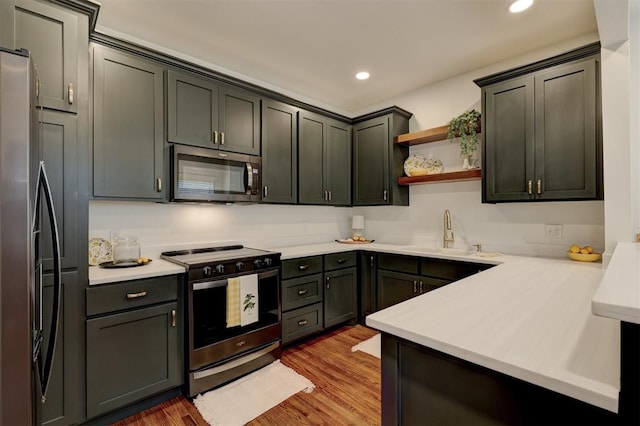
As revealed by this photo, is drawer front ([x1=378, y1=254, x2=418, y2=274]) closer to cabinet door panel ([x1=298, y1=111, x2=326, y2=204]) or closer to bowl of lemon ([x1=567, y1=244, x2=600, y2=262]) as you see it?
cabinet door panel ([x1=298, y1=111, x2=326, y2=204])

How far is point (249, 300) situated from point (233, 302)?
142 millimetres

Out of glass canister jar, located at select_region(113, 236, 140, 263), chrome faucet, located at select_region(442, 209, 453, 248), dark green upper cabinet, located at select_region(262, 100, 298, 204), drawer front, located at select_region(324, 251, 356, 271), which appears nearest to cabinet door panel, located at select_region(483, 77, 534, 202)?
chrome faucet, located at select_region(442, 209, 453, 248)

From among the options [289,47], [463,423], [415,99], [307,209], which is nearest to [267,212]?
[307,209]

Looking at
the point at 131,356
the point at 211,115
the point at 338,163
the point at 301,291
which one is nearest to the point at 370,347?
the point at 301,291

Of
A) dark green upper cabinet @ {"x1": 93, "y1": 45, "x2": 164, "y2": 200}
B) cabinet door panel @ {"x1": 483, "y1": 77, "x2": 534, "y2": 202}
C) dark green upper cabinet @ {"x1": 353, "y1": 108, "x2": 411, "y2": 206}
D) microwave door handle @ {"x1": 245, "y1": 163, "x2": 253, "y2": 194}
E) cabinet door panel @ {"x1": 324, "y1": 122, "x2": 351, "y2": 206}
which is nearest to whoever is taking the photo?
dark green upper cabinet @ {"x1": 93, "y1": 45, "x2": 164, "y2": 200}

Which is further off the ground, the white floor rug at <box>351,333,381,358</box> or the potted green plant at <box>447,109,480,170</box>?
the potted green plant at <box>447,109,480,170</box>

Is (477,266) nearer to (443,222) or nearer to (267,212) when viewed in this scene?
(443,222)

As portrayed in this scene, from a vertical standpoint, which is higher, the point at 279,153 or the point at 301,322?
the point at 279,153

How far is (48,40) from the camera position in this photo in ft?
5.58

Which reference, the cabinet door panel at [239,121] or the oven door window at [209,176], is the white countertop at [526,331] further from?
the cabinet door panel at [239,121]

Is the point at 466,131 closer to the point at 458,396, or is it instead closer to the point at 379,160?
the point at 379,160

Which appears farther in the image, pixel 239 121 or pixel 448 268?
pixel 239 121

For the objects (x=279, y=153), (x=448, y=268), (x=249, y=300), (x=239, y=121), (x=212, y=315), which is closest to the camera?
(x=212, y=315)

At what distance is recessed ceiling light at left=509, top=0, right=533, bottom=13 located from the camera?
2.11 metres
